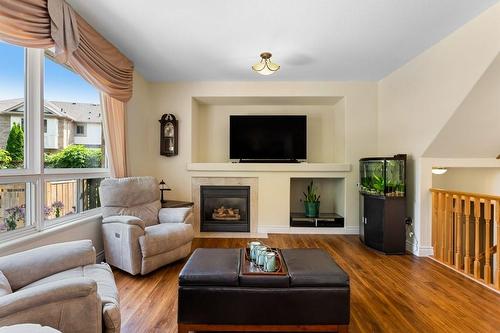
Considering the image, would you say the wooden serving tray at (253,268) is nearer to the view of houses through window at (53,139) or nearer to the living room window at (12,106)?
the view of houses through window at (53,139)

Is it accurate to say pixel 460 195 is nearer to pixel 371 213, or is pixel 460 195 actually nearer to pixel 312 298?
Answer: pixel 371 213

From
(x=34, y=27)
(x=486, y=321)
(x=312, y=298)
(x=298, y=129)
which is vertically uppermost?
(x=34, y=27)

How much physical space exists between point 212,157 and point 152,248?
2475 mm

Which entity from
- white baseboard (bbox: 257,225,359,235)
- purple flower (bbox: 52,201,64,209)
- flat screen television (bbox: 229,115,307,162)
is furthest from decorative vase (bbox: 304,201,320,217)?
purple flower (bbox: 52,201,64,209)

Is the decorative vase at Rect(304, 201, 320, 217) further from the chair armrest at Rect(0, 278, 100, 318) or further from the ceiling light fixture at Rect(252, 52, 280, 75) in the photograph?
the chair armrest at Rect(0, 278, 100, 318)

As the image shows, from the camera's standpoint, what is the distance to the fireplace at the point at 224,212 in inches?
171

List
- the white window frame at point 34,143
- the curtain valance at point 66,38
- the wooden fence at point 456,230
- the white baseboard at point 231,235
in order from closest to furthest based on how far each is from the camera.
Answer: the curtain valance at point 66,38, the white window frame at point 34,143, the wooden fence at point 456,230, the white baseboard at point 231,235

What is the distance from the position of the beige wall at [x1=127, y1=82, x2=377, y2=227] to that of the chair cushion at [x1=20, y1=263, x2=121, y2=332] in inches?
102

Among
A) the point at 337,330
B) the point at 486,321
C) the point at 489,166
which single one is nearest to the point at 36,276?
the point at 337,330

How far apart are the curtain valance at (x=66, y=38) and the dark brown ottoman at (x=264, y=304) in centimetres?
215

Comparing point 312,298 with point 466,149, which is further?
point 466,149

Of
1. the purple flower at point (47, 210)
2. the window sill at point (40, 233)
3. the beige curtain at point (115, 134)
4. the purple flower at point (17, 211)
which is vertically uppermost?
the beige curtain at point (115, 134)

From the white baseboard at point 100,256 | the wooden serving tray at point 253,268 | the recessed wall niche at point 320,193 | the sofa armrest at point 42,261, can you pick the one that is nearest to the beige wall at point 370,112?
the recessed wall niche at point 320,193

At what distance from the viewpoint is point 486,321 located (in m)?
1.95
